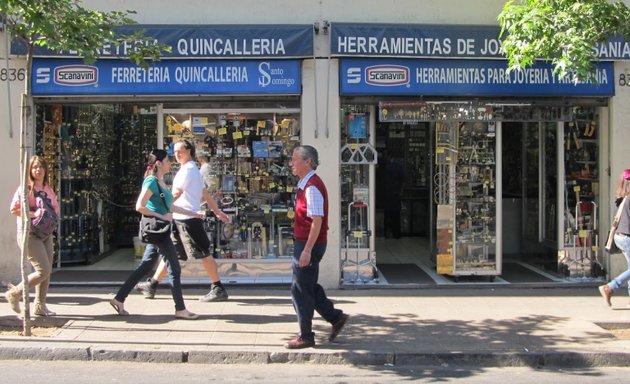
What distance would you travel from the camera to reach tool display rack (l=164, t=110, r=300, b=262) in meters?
9.39

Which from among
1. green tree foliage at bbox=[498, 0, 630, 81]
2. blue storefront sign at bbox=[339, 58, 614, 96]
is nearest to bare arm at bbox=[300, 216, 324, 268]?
green tree foliage at bbox=[498, 0, 630, 81]

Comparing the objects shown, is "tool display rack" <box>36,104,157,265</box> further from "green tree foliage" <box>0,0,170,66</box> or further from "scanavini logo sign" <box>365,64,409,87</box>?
"scanavini logo sign" <box>365,64,409,87</box>

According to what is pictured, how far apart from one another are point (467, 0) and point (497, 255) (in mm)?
3756

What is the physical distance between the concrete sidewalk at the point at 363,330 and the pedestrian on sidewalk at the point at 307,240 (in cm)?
36

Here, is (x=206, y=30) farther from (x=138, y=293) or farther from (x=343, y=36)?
(x=138, y=293)

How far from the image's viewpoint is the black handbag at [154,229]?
710 centimetres

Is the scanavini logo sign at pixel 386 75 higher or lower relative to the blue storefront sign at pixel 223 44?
lower

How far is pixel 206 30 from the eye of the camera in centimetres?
873

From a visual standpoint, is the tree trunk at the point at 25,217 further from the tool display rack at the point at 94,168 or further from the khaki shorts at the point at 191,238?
the tool display rack at the point at 94,168

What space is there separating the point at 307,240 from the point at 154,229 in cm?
205

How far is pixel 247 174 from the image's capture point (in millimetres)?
9523

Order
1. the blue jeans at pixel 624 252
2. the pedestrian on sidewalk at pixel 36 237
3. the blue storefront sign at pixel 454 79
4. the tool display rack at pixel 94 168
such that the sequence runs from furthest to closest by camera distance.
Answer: the tool display rack at pixel 94 168 < the blue storefront sign at pixel 454 79 < the blue jeans at pixel 624 252 < the pedestrian on sidewalk at pixel 36 237

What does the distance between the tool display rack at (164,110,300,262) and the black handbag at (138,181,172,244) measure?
2.37 metres

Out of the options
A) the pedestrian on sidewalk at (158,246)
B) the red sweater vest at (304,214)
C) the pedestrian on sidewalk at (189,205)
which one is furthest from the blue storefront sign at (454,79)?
the red sweater vest at (304,214)
